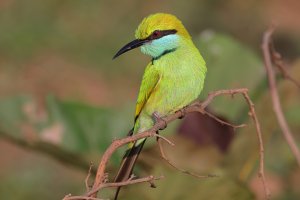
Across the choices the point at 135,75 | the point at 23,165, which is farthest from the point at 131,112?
the point at 135,75

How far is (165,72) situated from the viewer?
2367 millimetres

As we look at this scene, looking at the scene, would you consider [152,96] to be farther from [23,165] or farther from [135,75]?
[135,75]

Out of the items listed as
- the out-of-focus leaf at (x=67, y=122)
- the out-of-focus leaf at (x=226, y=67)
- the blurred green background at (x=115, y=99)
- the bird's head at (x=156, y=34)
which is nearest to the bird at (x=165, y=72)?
the bird's head at (x=156, y=34)

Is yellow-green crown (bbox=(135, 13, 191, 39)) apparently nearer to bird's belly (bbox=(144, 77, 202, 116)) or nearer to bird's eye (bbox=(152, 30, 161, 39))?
bird's eye (bbox=(152, 30, 161, 39))

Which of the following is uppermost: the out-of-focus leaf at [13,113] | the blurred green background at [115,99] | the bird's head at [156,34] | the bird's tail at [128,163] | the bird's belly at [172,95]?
the bird's head at [156,34]

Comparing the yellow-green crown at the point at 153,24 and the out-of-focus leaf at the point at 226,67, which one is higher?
the yellow-green crown at the point at 153,24

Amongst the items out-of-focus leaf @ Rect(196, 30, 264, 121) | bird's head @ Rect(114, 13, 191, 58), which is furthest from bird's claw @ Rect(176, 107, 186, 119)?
out-of-focus leaf @ Rect(196, 30, 264, 121)

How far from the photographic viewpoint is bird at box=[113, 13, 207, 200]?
7.41ft

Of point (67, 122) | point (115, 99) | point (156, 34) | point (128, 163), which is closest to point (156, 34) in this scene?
point (156, 34)

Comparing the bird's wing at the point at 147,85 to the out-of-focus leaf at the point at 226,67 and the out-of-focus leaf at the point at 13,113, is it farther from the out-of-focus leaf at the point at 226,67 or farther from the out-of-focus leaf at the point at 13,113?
the out-of-focus leaf at the point at 226,67

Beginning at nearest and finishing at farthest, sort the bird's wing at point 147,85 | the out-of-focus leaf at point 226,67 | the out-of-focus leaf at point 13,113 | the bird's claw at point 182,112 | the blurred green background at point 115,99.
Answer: the bird's claw at point 182,112 → the bird's wing at point 147,85 → the blurred green background at point 115,99 → the out-of-focus leaf at point 13,113 → the out-of-focus leaf at point 226,67

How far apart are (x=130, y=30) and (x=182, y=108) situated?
4308 millimetres

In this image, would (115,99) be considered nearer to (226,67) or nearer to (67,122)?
(226,67)

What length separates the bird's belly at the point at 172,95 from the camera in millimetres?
2330
